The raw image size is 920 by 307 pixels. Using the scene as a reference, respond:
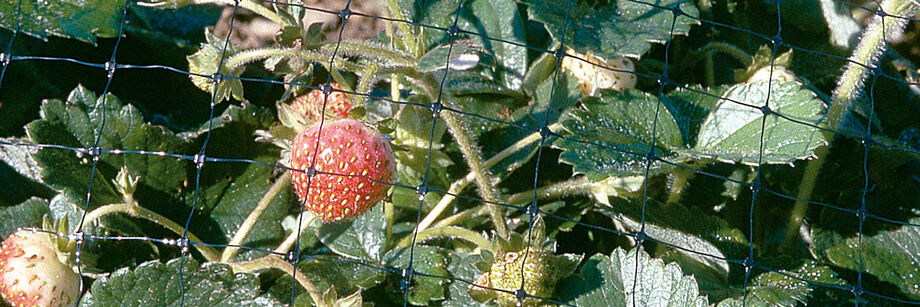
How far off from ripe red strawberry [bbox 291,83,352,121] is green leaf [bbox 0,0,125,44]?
0.32 meters

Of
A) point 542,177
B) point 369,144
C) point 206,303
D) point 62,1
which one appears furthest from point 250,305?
point 62,1

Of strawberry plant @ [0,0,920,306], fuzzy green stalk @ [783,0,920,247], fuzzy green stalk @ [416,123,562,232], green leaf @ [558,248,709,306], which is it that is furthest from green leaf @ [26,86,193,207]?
Answer: fuzzy green stalk @ [783,0,920,247]

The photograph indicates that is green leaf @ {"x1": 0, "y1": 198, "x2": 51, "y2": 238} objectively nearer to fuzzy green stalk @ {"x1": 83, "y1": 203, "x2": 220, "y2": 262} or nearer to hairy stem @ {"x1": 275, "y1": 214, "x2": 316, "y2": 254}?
fuzzy green stalk @ {"x1": 83, "y1": 203, "x2": 220, "y2": 262}

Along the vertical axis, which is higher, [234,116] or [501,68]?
[501,68]

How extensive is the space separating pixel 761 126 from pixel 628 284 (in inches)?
10.1

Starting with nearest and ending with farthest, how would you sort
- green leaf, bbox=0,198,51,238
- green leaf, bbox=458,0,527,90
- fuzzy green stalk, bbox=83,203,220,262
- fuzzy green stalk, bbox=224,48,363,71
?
fuzzy green stalk, bbox=224,48,363,71 < fuzzy green stalk, bbox=83,203,220,262 < green leaf, bbox=0,198,51,238 < green leaf, bbox=458,0,527,90

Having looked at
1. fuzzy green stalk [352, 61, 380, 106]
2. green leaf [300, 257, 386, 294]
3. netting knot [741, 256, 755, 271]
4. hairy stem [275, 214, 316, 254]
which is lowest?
green leaf [300, 257, 386, 294]

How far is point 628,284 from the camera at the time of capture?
0.94 metres

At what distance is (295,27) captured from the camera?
2.97ft

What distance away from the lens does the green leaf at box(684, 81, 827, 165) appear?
3.14 feet

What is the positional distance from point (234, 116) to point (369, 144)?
0.33 metres

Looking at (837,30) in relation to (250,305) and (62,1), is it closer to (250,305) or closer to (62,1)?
(250,305)

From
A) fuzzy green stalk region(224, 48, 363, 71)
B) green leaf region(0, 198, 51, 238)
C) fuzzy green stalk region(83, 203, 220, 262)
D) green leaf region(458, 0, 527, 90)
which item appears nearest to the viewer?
fuzzy green stalk region(224, 48, 363, 71)

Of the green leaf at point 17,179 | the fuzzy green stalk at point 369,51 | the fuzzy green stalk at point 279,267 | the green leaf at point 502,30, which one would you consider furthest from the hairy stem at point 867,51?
the green leaf at point 17,179
